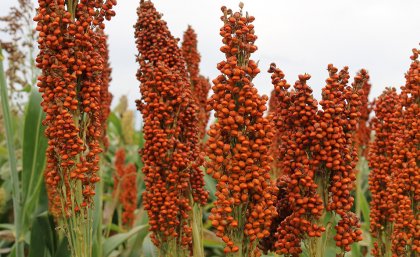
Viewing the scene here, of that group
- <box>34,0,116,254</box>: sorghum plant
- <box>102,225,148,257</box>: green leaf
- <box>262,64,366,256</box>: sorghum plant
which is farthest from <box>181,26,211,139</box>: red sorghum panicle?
<box>262,64,366,256</box>: sorghum plant

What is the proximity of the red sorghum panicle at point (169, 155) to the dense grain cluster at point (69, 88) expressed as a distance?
0.40 m

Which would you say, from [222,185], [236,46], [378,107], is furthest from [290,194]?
[378,107]

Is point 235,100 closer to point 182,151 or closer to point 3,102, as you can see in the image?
point 182,151

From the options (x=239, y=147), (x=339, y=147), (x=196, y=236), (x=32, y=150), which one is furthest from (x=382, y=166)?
(x=32, y=150)

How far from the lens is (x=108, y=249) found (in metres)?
4.93

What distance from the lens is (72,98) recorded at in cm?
296

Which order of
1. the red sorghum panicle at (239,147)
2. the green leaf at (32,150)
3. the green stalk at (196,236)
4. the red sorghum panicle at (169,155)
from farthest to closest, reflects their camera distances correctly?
the green leaf at (32,150)
the green stalk at (196,236)
the red sorghum panicle at (169,155)
the red sorghum panicle at (239,147)

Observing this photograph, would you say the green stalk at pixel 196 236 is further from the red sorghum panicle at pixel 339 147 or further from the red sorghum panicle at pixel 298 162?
the red sorghum panicle at pixel 339 147

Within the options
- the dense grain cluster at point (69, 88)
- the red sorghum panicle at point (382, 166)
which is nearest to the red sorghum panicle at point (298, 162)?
the dense grain cluster at point (69, 88)

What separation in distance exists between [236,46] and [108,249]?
107 inches

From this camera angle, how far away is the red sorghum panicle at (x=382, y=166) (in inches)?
155

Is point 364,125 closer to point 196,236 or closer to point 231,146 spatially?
point 196,236

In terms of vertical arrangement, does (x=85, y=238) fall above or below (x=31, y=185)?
below

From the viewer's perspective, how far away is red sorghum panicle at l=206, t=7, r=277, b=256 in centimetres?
260
